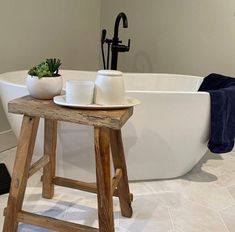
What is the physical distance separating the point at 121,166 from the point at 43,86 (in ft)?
1.79

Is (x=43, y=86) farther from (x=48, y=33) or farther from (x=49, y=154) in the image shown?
(x=48, y=33)

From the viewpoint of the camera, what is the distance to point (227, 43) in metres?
2.71

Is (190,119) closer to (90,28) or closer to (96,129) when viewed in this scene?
(96,129)

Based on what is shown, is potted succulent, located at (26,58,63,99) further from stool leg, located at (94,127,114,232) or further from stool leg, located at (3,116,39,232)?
stool leg, located at (94,127,114,232)

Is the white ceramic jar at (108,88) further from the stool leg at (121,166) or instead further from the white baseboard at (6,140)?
the white baseboard at (6,140)

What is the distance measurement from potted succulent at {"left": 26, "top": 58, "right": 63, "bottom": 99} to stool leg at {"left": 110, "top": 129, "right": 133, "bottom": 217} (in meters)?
0.33

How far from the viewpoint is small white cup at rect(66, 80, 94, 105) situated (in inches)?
47.3

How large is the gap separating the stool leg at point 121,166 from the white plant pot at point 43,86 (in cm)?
32

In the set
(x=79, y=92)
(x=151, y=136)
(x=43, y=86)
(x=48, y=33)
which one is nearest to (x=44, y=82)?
(x=43, y=86)

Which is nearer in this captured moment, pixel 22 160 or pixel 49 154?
pixel 22 160

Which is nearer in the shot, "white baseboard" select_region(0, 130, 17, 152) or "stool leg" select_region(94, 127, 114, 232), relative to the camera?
"stool leg" select_region(94, 127, 114, 232)

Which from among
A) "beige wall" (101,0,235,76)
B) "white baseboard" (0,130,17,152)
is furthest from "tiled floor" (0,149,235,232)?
"beige wall" (101,0,235,76)

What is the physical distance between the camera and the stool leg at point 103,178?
1.19 m

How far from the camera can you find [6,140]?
244cm
